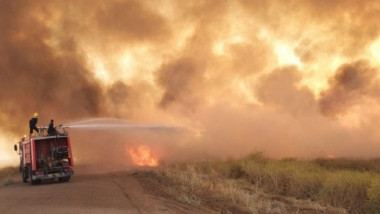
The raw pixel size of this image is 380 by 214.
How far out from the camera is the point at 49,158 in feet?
101

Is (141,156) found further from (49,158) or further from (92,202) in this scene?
(92,202)

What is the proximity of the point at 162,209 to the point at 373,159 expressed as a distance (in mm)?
40995

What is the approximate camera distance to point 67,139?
31.2m

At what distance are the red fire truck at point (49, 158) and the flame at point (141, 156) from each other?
18.9 m

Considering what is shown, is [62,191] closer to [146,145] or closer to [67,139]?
[67,139]

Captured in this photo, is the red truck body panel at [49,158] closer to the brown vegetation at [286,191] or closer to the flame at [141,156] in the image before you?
the brown vegetation at [286,191]

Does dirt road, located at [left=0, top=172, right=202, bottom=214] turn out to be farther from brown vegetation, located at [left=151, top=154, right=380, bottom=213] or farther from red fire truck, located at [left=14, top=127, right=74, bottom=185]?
red fire truck, located at [left=14, top=127, right=74, bottom=185]

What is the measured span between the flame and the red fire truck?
18.9 metres

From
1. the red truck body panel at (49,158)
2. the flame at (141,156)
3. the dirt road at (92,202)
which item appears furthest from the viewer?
the flame at (141,156)

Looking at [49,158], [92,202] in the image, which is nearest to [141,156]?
[49,158]

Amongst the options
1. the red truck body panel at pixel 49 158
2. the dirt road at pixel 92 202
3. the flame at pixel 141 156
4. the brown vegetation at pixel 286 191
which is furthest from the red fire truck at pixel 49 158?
the flame at pixel 141 156

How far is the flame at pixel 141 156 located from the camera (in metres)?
50.3

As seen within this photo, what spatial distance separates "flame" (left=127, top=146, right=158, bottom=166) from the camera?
50338mm

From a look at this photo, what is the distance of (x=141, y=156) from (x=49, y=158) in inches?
844
